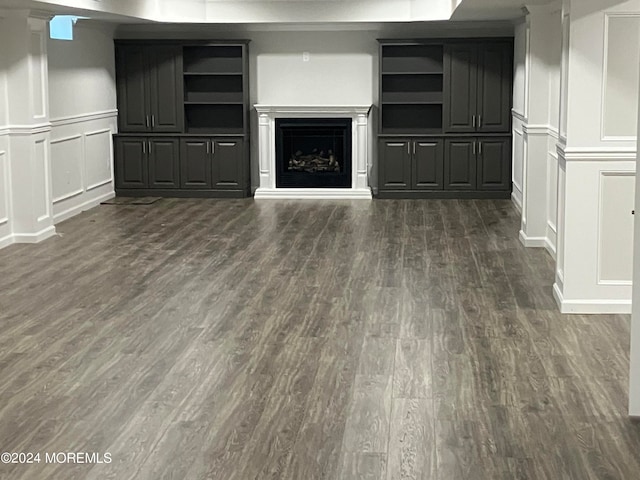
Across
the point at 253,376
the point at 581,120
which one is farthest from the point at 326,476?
the point at 581,120

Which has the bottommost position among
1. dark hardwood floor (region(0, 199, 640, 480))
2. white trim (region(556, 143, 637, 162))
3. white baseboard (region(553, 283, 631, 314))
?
dark hardwood floor (region(0, 199, 640, 480))

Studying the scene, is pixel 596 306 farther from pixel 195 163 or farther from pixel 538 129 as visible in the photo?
pixel 195 163

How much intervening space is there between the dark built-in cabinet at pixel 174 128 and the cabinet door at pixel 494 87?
9.64ft

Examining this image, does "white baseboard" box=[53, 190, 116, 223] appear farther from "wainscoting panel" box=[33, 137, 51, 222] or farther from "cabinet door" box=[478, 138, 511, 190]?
"cabinet door" box=[478, 138, 511, 190]

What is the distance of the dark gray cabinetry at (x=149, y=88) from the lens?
12.2 meters

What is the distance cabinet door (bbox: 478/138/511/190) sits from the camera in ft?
39.2

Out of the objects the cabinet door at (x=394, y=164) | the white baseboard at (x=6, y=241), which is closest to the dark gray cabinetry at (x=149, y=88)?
the cabinet door at (x=394, y=164)

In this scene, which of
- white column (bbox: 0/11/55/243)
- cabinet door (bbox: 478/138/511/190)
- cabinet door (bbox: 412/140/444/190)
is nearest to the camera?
white column (bbox: 0/11/55/243)

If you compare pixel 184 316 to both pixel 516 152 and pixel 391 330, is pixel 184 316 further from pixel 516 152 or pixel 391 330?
pixel 516 152

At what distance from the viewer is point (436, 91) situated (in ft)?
40.2

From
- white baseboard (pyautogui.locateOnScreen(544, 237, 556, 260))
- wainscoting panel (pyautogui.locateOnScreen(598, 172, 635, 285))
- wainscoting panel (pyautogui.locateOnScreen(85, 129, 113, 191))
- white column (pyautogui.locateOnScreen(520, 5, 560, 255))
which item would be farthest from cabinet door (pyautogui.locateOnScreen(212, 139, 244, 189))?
wainscoting panel (pyautogui.locateOnScreen(598, 172, 635, 285))

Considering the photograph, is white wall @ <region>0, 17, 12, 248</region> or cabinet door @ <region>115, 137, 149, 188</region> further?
cabinet door @ <region>115, 137, 149, 188</region>

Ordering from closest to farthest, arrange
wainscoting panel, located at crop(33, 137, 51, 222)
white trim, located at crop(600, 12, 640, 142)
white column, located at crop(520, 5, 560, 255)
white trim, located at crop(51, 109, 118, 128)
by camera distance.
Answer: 1. white trim, located at crop(600, 12, 640, 142)
2. white column, located at crop(520, 5, 560, 255)
3. wainscoting panel, located at crop(33, 137, 51, 222)
4. white trim, located at crop(51, 109, 118, 128)

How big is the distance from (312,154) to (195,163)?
150cm
